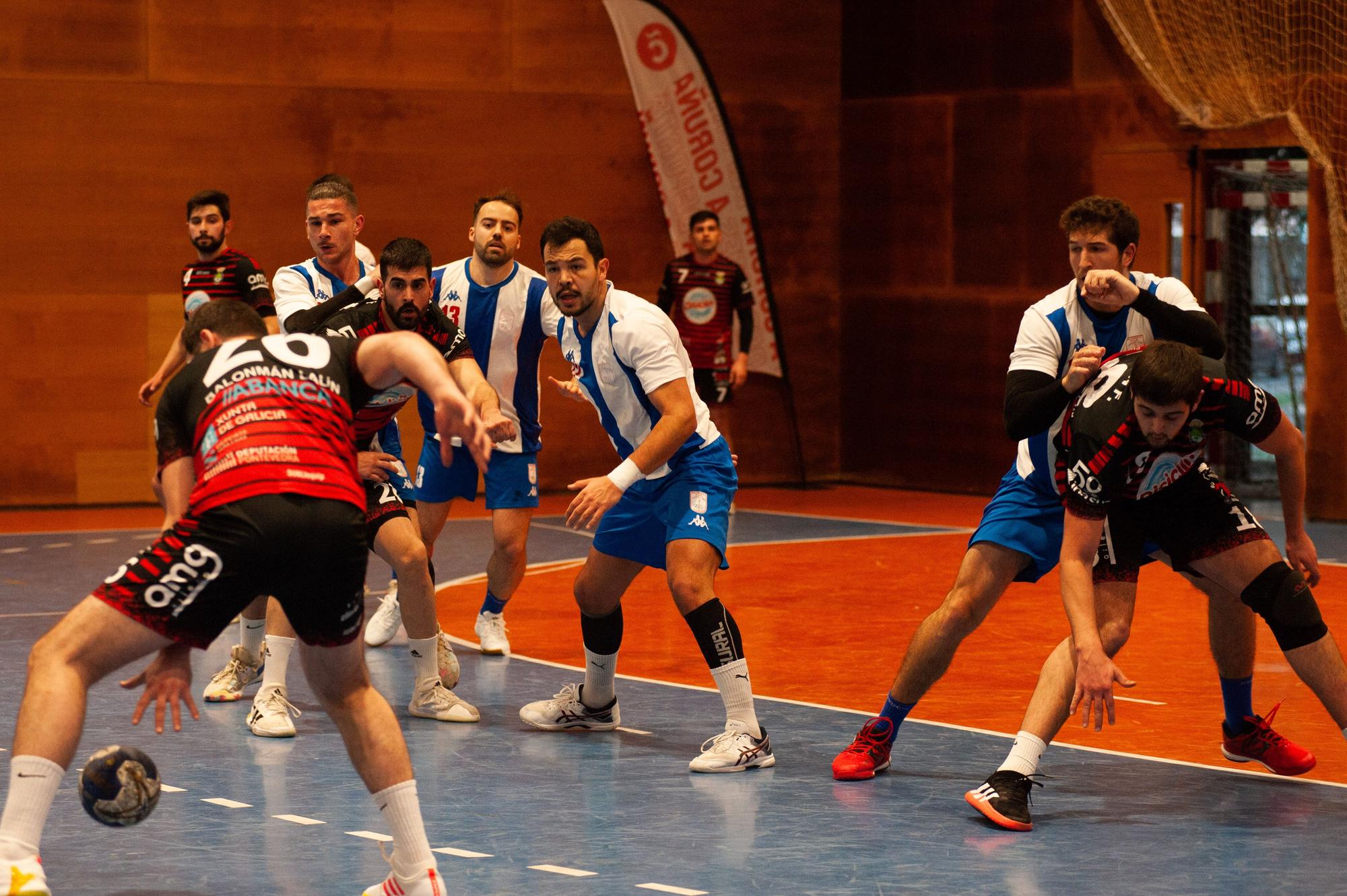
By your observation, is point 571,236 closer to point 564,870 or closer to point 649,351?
point 649,351

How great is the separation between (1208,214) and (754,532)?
4.49 metres

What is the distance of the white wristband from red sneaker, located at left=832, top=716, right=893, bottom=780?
1.17 meters

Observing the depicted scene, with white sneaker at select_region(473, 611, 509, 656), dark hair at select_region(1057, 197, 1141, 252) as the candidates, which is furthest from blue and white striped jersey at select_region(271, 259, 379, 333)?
dark hair at select_region(1057, 197, 1141, 252)

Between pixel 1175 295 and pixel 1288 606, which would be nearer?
pixel 1288 606

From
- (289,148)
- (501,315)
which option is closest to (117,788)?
(501,315)

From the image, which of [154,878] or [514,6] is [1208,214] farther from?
[154,878]

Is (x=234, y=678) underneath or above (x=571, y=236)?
underneath

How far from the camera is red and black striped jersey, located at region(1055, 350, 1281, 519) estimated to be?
5426 mm

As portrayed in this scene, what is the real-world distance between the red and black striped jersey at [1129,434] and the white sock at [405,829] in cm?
220

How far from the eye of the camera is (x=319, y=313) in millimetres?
6984

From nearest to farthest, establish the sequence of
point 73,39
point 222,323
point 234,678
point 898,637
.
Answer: point 222,323 → point 234,678 → point 898,637 → point 73,39

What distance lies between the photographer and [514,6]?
48.5 ft

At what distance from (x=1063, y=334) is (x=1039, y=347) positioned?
12 centimetres

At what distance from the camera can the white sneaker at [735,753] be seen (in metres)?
6.21
